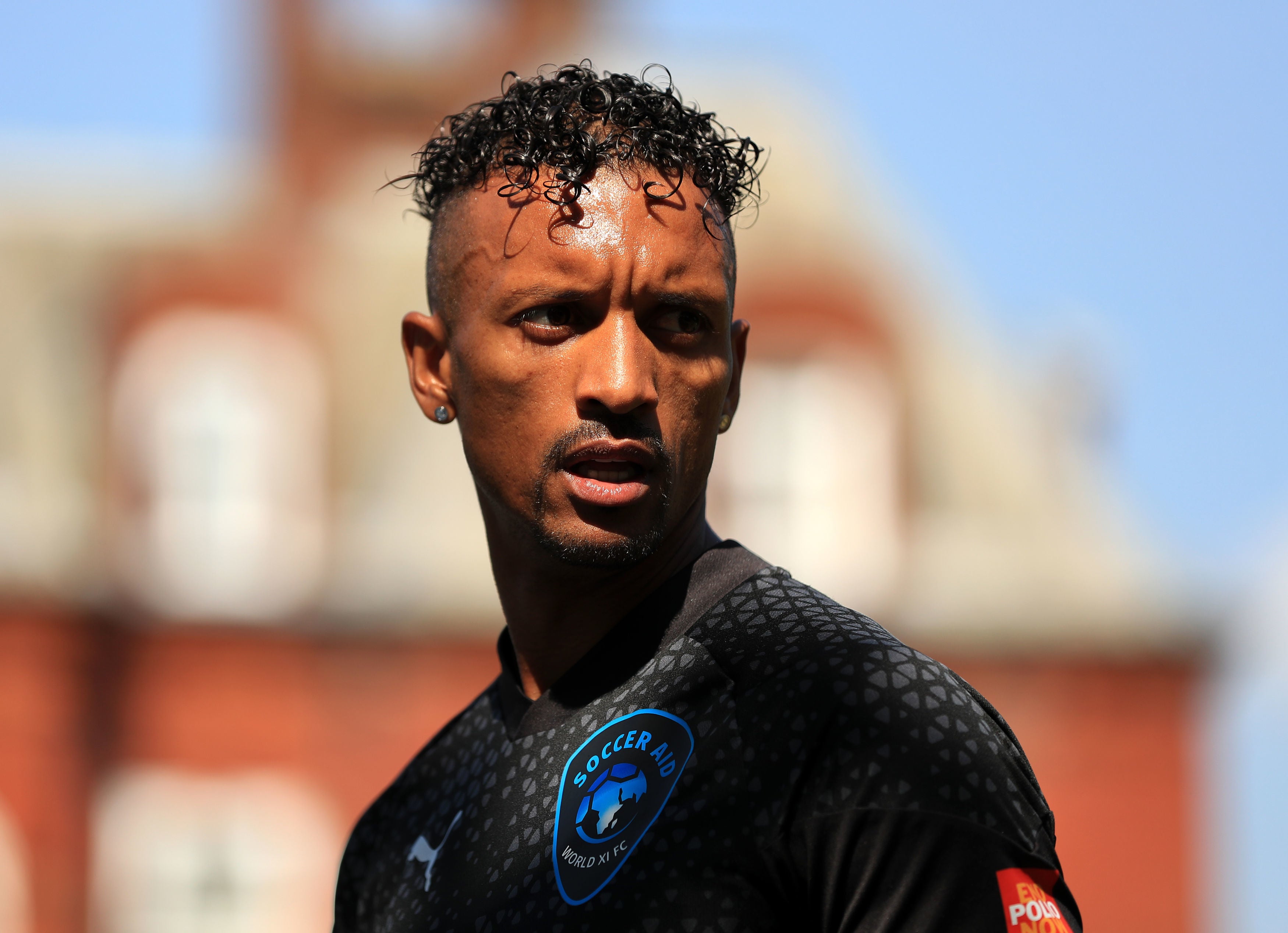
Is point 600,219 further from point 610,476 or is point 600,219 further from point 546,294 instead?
point 610,476

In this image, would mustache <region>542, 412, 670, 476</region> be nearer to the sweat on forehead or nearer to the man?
the man

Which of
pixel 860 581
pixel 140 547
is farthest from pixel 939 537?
pixel 140 547

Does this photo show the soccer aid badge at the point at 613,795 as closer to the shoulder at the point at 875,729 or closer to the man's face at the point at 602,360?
the shoulder at the point at 875,729

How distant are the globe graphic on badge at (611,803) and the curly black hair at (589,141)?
0.81 metres

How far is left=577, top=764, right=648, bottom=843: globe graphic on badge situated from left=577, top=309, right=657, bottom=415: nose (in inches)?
19.7

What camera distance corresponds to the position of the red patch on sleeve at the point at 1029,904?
5.41 feet

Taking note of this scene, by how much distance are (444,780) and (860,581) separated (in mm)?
10838

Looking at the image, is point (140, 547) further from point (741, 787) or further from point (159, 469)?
point (741, 787)

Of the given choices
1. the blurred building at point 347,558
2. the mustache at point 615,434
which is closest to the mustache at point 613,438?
the mustache at point 615,434

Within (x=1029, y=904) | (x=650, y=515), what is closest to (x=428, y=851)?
(x=650, y=515)

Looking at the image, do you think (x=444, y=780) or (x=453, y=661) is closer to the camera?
(x=444, y=780)

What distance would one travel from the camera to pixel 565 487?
2168mm

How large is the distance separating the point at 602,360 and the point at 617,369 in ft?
0.10

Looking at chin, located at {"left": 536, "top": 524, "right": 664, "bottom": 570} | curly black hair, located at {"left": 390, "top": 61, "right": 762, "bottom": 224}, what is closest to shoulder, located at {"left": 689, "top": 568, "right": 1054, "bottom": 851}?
chin, located at {"left": 536, "top": 524, "right": 664, "bottom": 570}
